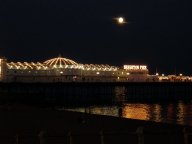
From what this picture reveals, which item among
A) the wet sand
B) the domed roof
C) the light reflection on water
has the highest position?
the domed roof

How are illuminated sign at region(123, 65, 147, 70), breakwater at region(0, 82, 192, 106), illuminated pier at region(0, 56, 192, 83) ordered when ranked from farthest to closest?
illuminated sign at region(123, 65, 147, 70)
illuminated pier at region(0, 56, 192, 83)
breakwater at region(0, 82, 192, 106)

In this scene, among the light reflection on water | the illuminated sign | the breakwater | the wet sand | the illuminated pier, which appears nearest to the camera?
the wet sand

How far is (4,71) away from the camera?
124 metres

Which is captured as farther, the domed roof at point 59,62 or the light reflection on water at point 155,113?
the domed roof at point 59,62

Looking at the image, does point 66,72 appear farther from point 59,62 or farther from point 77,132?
point 77,132

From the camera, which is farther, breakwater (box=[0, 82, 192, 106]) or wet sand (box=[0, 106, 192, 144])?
breakwater (box=[0, 82, 192, 106])

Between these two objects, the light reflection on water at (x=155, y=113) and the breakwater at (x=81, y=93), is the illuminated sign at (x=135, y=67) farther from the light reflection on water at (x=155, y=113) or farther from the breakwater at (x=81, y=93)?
the light reflection on water at (x=155, y=113)

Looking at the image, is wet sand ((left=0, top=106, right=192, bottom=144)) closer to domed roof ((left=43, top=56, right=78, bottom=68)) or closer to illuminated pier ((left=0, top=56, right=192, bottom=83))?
illuminated pier ((left=0, top=56, right=192, bottom=83))

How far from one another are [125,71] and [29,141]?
14019 cm

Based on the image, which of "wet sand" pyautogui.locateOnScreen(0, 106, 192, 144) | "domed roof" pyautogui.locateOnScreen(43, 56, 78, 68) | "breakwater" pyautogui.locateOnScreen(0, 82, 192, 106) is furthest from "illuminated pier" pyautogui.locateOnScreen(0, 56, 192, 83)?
"wet sand" pyautogui.locateOnScreen(0, 106, 192, 144)

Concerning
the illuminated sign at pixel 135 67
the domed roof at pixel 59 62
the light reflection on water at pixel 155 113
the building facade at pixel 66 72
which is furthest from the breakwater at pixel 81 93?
the domed roof at pixel 59 62

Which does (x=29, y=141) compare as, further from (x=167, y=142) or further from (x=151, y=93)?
(x=151, y=93)

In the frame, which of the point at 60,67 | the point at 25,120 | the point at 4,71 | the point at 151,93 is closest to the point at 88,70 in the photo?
the point at 60,67

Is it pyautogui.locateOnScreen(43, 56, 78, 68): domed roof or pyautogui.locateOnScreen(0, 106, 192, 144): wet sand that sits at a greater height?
pyautogui.locateOnScreen(43, 56, 78, 68): domed roof
